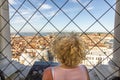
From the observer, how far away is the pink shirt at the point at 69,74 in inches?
43.1

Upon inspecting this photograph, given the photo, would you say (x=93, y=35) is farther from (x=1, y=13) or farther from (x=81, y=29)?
(x=1, y=13)

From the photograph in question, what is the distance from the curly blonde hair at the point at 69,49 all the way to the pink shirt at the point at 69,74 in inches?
1.2

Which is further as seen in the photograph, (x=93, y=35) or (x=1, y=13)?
(x=1, y=13)

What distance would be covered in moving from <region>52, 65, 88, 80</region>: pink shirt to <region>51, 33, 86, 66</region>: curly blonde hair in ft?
0.10

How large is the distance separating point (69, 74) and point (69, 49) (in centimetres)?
10

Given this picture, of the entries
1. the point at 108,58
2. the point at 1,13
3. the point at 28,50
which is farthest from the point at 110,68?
the point at 1,13

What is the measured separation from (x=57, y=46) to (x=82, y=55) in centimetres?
11

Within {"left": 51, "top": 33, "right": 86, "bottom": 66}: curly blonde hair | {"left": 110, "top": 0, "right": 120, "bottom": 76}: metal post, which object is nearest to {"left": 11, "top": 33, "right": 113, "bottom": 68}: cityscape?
{"left": 110, "top": 0, "right": 120, "bottom": 76}: metal post

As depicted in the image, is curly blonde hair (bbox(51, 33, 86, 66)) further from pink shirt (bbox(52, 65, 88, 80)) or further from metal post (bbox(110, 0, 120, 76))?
metal post (bbox(110, 0, 120, 76))

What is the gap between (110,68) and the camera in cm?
167

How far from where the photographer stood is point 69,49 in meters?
1.12

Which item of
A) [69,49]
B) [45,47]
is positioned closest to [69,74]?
[69,49]

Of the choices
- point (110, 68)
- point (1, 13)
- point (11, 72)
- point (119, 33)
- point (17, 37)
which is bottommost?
point (110, 68)

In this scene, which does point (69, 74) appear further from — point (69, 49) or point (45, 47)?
point (45, 47)
